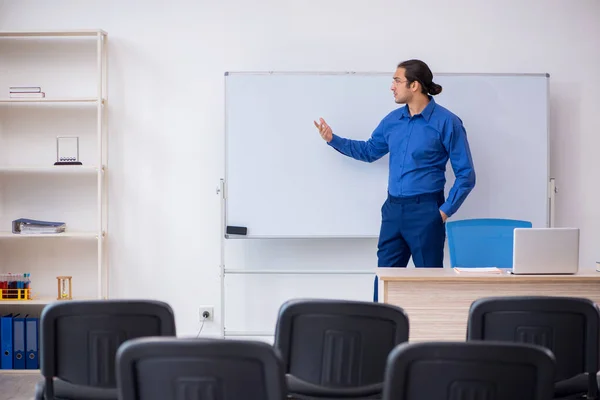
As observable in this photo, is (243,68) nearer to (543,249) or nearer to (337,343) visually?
(543,249)

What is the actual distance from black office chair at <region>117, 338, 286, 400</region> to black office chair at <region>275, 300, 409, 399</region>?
0.55 metres

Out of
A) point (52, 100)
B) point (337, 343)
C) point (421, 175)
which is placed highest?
point (52, 100)

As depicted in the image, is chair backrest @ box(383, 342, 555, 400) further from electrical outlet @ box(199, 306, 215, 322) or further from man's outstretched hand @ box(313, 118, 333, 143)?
electrical outlet @ box(199, 306, 215, 322)

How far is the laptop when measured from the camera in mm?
3172

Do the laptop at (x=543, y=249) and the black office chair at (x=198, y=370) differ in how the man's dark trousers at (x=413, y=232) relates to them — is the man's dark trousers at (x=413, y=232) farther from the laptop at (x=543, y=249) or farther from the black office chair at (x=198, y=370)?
the black office chair at (x=198, y=370)

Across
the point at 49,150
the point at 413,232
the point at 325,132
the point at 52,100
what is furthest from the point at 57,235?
the point at 413,232

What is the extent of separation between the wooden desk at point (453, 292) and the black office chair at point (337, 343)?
96 cm

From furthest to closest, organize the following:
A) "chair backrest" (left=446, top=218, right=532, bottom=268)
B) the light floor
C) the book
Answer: the light floor < "chair backrest" (left=446, top=218, right=532, bottom=268) < the book

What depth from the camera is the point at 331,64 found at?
505cm

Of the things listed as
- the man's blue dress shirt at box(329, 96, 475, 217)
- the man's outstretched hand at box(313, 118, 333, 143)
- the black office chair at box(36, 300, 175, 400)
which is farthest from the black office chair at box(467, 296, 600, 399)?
the man's outstretched hand at box(313, 118, 333, 143)

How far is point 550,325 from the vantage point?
7.25 ft

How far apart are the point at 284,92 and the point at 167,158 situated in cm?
99

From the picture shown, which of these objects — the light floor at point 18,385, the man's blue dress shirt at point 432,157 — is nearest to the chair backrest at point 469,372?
the man's blue dress shirt at point 432,157

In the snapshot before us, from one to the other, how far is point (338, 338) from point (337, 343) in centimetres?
2
